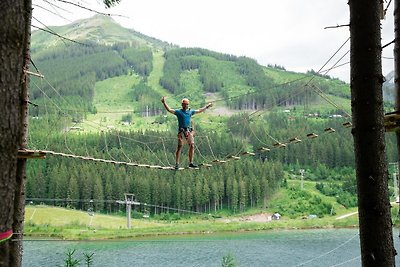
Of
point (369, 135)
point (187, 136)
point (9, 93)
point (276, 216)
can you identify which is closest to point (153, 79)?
point (276, 216)

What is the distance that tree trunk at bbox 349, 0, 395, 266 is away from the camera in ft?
Answer: 9.29

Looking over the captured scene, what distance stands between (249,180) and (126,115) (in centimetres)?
6259

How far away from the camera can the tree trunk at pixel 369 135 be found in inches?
111

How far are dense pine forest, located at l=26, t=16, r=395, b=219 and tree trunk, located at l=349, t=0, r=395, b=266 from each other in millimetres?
5333

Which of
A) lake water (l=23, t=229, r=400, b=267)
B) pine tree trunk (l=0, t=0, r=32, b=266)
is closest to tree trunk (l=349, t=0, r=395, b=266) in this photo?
pine tree trunk (l=0, t=0, r=32, b=266)

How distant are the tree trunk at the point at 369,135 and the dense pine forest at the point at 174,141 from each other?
5.33 meters

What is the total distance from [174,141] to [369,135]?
2341 inches

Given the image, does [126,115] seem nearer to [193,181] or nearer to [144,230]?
[193,181]

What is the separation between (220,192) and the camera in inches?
2840

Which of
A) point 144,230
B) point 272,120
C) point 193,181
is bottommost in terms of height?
point 144,230

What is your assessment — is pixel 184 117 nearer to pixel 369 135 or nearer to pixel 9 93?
pixel 369 135

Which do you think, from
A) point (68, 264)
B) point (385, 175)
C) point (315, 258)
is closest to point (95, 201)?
point (315, 258)

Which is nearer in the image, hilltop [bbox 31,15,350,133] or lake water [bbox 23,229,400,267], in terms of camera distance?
lake water [bbox 23,229,400,267]

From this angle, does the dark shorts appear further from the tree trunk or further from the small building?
the small building
